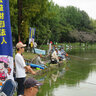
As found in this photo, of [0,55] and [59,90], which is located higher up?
[0,55]

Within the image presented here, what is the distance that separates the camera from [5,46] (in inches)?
187

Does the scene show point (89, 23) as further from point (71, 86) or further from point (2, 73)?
point (2, 73)

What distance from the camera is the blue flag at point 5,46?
15.5 feet

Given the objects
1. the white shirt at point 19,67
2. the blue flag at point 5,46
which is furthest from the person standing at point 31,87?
the white shirt at point 19,67

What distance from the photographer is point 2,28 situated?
4.77 metres

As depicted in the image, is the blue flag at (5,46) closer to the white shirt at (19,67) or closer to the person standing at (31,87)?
the white shirt at (19,67)

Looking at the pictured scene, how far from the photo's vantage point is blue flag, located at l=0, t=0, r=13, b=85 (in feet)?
15.5

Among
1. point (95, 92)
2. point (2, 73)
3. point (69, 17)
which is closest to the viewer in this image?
point (2, 73)

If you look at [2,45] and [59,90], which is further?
[59,90]

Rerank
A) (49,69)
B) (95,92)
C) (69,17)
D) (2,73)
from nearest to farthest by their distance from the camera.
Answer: (2,73) < (95,92) < (49,69) < (69,17)

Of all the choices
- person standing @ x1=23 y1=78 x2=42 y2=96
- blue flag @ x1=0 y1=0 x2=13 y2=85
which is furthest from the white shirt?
person standing @ x1=23 y1=78 x2=42 y2=96

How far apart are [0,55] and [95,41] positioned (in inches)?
2634

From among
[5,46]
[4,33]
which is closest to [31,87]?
[5,46]

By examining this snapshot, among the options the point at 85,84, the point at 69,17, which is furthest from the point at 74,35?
the point at 85,84
